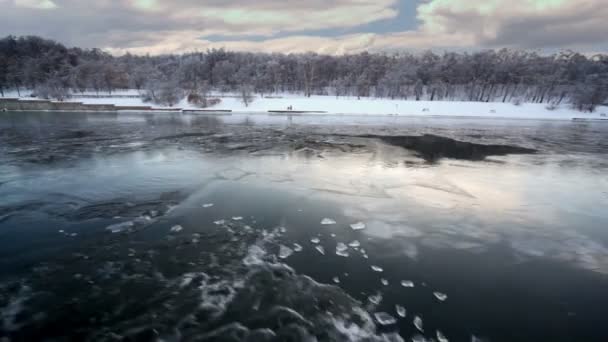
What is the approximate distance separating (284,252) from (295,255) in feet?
0.82

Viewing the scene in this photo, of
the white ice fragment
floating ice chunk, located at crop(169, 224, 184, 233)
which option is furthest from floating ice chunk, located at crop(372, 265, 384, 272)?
floating ice chunk, located at crop(169, 224, 184, 233)

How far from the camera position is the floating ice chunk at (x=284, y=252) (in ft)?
20.1

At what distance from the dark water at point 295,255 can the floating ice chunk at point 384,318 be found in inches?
2.4

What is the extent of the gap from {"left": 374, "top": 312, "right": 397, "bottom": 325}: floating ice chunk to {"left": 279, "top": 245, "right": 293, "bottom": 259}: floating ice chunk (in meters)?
2.15

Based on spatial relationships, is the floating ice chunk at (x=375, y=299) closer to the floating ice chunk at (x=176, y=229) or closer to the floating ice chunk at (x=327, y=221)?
the floating ice chunk at (x=327, y=221)

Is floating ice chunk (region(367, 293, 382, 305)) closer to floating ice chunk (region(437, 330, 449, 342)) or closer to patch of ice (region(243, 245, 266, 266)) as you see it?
floating ice chunk (region(437, 330, 449, 342))

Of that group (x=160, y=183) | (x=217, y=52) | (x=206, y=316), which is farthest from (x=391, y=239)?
(x=217, y=52)

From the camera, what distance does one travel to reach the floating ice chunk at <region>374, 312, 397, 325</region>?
14.7 ft

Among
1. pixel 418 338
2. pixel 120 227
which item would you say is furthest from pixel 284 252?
pixel 120 227

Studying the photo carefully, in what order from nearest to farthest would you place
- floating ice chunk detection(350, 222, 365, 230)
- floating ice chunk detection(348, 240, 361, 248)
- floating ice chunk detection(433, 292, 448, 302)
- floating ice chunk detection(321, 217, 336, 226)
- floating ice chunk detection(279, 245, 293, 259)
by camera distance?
1. floating ice chunk detection(433, 292, 448, 302)
2. floating ice chunk detection(279, 245, 293, 259)
3. floating ice chunk detection(348, 240, 361, 248)
4. floating ice chunk detection(350, 222, 365, 230)
5. floating ice chunk detection(321, 217, 336, 226)

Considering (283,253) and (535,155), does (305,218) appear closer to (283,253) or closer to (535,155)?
(283,253)

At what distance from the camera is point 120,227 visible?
712 cm

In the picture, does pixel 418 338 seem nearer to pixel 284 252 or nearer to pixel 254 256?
pixel 284 252

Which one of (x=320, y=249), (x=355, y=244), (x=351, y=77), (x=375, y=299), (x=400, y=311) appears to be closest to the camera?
(x=400, y=311)
